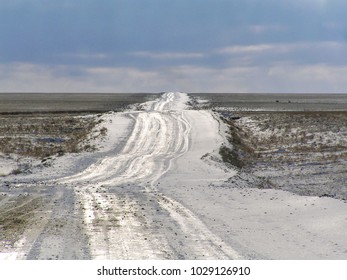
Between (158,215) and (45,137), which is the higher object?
(158,215)

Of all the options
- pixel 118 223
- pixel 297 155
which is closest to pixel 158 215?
pixel 118 223

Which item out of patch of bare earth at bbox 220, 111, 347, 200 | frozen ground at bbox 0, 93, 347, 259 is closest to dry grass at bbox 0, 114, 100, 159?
frozen ground at bbox 0, 93, 347, 259

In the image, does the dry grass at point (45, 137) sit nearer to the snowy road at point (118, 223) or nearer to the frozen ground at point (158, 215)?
the frozen ground at point (158, 215)

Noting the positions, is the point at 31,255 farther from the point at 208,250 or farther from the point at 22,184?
the point at 22,184

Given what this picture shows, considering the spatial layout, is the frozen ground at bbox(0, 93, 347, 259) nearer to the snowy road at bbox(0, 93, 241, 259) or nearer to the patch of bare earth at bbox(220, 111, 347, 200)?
the snowy road at bbox(0, 93, 241, 259)

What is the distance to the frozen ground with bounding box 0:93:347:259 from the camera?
10688 mm

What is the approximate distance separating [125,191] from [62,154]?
12.2 m

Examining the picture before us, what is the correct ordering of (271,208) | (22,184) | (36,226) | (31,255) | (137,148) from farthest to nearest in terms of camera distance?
(137,148)
(22,184)
(271,208)
(36,226)
(31,255)

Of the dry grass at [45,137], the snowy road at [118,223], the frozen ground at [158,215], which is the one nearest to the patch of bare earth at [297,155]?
the frozen ground at [158,215]

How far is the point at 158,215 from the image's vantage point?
47.6ft

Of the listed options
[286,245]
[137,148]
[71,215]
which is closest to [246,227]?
[286,245]

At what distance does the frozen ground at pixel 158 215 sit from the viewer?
10688 mm

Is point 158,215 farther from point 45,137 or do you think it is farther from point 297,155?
point 45,137

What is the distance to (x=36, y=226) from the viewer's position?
12781 mm
